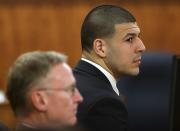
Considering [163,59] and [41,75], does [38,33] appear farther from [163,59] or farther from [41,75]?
[41,75]

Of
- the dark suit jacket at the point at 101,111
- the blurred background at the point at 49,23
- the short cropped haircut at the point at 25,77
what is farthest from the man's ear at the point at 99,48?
the blurred background at the point at 49,23

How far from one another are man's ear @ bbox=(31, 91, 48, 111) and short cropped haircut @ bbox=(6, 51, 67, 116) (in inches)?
0.7

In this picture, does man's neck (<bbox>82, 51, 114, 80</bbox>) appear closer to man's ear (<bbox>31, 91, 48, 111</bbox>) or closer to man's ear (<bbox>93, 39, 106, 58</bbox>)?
man's ear (<bbox>93, 39, 106, 58</bbox>)

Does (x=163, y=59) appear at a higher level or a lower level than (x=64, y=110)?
lower

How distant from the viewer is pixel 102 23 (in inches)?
87.0

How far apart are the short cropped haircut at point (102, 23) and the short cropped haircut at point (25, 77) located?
1.98 feet

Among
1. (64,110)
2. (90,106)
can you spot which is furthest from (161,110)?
(64,110)

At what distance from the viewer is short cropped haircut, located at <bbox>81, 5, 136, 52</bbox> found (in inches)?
86.6

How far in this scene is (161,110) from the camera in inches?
137

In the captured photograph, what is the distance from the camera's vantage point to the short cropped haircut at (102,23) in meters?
2.20

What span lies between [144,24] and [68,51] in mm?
728

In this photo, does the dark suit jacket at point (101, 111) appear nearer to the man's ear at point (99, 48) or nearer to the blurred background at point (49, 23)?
the man's ear at point (99, 48)

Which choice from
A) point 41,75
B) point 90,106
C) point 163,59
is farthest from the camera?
point 163,59

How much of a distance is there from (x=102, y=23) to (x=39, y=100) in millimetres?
744
